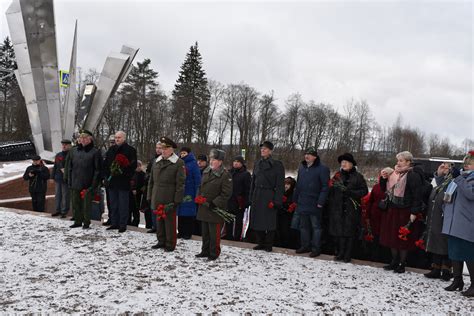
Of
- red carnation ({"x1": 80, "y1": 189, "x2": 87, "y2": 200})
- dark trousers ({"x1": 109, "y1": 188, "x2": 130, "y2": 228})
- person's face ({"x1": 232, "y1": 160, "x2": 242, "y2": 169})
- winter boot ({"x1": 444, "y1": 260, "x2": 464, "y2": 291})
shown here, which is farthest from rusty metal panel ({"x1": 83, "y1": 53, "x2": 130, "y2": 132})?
winter boot ({"x1": 444, "y1": 260, "x2": 464, "y2": 291})

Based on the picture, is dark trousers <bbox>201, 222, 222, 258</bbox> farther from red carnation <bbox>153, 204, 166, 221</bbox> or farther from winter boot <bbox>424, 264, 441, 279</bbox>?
winter boot <bbox>424, 264, 441, 279</bbox>

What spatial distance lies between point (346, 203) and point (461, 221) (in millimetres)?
1578

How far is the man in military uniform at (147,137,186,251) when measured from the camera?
5402 mm

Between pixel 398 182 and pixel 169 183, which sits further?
pixel 169 183

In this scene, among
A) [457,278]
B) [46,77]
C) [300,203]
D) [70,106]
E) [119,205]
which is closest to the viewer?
[457,278]

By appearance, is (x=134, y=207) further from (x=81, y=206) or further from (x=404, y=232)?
(x=404, y=232)

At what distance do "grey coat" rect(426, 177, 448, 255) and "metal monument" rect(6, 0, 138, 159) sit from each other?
13.0 m

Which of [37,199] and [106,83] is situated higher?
[106,83]

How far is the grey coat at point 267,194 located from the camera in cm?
566

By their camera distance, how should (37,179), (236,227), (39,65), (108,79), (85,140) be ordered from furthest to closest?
(108,79)
(39,65)
(37,179)
(236,227)
(85,140)

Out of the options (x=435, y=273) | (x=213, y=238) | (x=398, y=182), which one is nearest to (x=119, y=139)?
(x=213, y=238)

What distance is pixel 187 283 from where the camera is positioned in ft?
13.8

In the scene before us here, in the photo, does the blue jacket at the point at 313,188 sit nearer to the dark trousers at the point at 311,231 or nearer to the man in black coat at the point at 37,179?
the dark trousers at the point at 311,231

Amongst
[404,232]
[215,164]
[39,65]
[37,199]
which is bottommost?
[37,199]
